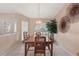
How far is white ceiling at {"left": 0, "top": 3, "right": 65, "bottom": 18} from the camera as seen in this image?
1569 millimetres

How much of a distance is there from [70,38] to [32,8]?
64 centimetres

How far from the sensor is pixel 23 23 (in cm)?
157

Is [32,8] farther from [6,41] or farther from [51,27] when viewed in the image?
[6,41]

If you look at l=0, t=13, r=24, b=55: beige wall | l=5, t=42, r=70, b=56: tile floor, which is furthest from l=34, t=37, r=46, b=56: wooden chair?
l=0, t=13, r=24, b=55: beige wall

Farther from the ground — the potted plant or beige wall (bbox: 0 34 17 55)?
the potted plant

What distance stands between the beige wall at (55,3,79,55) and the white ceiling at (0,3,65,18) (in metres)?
0.10

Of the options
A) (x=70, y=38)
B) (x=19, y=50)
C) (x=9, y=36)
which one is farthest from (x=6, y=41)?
(x=70, y=38)

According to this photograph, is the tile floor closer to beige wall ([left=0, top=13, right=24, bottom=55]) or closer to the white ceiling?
beige wall ([left=0, top=13, right=24, bottom=55])

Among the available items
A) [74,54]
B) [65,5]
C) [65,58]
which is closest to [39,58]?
[65,58]

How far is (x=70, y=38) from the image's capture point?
154cm

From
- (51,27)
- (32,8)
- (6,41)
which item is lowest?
(6,41)

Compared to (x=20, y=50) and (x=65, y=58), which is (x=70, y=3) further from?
(x=20, y=50)

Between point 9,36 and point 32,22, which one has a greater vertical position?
point 32,22

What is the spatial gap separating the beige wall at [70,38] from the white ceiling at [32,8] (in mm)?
103
